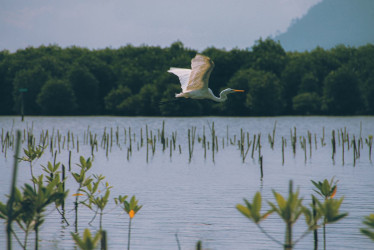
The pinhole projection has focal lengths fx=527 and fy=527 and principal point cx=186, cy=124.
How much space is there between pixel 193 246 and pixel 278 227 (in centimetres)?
283

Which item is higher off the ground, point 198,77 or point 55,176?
point 198,77

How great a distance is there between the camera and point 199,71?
15.2 m

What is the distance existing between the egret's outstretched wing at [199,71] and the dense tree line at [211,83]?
68.7 m

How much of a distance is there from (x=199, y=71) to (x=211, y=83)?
76998 millimetres

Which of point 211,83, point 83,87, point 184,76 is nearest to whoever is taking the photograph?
point 184,76

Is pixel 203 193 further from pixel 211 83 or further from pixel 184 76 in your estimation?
pixel 211 83

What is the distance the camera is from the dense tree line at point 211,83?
92000 mm

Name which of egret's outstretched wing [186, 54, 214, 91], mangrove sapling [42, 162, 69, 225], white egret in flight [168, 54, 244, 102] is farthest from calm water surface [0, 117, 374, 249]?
egret's outstretched wing [186, 54, 214, 91]

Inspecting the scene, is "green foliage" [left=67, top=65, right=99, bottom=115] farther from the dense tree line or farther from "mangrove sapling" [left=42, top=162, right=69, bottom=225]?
"mangrove sapling" [left=42, top=162, right=69, bottom=225]

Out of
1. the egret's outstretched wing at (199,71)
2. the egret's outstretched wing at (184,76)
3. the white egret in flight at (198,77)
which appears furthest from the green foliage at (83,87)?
the egret's outstretched wing at (199,71)

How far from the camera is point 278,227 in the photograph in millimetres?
13516

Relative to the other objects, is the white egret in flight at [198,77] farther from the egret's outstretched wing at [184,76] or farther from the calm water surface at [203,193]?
the calm water surface at [203,193]

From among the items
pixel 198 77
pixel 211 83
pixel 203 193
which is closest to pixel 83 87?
pixel 211 83

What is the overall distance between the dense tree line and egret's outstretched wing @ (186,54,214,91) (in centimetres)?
6866
